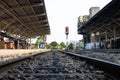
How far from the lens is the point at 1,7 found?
23047mm

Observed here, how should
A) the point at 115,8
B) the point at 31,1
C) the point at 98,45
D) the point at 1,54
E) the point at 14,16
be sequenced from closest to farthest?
the point at 1,54 → the point at 31,1 → the point at 115,8 → the point at 14,16 → the point at 98,45

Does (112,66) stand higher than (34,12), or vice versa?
(34,12)

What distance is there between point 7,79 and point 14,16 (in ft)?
79.2

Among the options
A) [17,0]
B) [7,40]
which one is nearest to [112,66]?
[17,0]

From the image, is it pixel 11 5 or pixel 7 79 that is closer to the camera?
pixel 7 79

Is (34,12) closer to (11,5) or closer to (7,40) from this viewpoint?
(11,5)

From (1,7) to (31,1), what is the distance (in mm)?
2975

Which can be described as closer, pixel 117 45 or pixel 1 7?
pixel 1 7

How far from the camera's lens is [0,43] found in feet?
107

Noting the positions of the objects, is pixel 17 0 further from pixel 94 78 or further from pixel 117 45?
pixel 117 45

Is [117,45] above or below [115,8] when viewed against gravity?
below

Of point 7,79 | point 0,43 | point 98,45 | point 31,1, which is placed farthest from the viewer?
point 98,45

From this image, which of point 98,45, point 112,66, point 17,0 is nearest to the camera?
point 112,66

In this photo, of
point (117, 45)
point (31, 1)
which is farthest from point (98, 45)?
point (31, 1)
